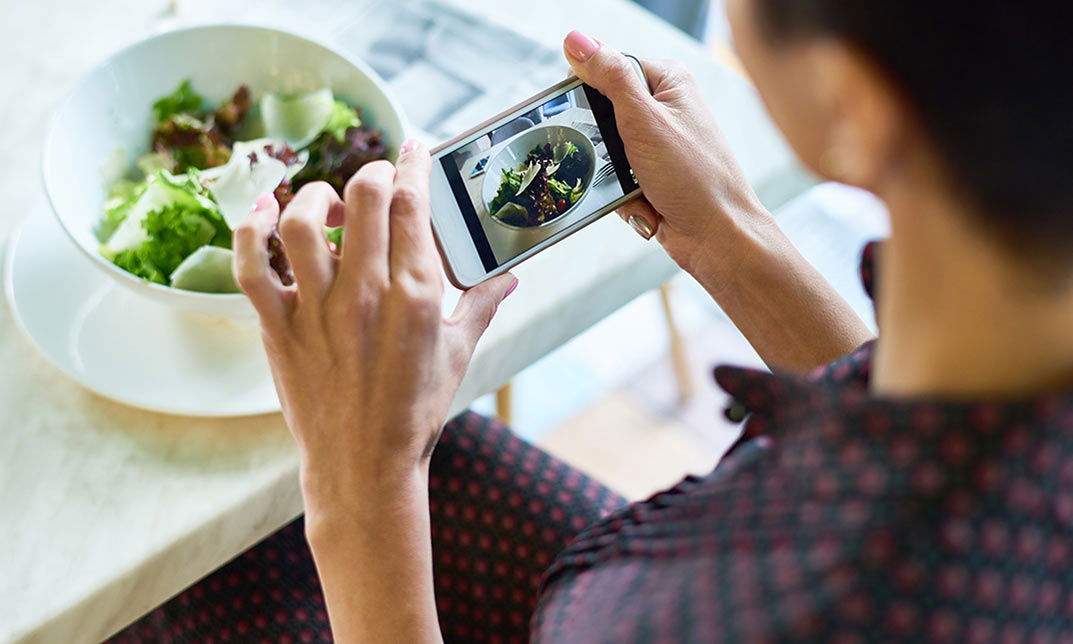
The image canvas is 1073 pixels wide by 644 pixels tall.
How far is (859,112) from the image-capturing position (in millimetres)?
405

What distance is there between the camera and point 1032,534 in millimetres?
454

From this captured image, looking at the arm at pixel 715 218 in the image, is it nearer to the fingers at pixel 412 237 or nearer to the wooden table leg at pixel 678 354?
the fingers at pixel 412 237

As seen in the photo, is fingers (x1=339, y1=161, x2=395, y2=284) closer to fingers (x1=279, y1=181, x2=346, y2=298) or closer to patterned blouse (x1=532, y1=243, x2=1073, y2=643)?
fingers (x1=279, y1=181, x2=346, y2=298)

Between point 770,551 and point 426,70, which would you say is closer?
point 770,551

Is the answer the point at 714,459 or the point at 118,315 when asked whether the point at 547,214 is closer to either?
the point at 118,315

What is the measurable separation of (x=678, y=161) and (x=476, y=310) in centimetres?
20

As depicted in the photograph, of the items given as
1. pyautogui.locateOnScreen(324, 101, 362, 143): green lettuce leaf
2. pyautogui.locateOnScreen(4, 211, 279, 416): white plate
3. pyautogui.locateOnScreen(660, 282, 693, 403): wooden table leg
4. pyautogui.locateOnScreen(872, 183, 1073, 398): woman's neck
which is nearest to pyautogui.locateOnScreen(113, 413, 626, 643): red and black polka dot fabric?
pyautogui.locateOnScreen(4, 211, 279, 416): white plate

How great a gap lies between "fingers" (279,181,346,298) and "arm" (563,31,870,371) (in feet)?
0.83

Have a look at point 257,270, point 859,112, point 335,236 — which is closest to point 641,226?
point 335,236

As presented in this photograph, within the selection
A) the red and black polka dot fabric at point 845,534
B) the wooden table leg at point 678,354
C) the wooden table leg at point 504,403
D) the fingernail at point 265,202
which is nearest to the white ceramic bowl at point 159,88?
the fingernail at point 265,202

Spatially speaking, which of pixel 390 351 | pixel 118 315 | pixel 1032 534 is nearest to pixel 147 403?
pixel 118 315

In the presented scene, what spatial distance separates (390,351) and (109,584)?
26 centimetres

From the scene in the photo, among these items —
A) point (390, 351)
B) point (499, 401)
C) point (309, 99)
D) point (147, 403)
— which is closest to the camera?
point (390, 351)

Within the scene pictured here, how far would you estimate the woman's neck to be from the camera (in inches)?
17.0
